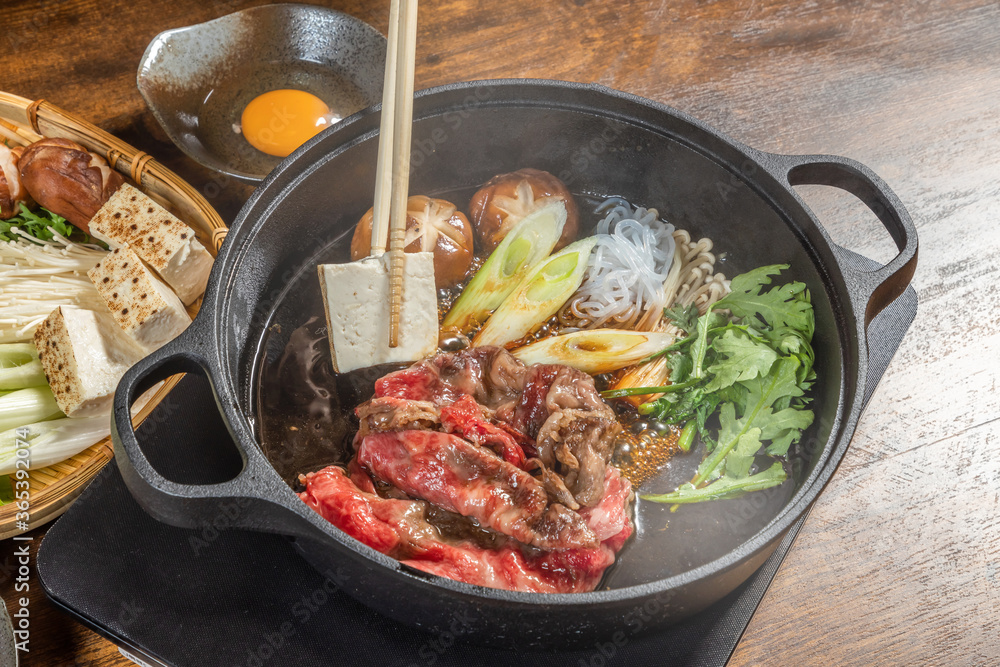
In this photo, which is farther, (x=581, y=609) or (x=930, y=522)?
(x=930, y=522)

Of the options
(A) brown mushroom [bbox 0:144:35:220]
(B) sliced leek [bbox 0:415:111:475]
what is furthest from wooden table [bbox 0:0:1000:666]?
(A) brown mushroom [bbox 0:144:35:220]

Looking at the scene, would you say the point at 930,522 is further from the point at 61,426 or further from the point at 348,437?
the point at 61,426

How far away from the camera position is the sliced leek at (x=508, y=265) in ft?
8.71

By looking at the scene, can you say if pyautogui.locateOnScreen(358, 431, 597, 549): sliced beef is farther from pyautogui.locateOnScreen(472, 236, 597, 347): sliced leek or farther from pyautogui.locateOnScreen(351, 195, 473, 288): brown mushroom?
pyautogui.locateOnScreen(351, 195, 473, 288): brown mushroom

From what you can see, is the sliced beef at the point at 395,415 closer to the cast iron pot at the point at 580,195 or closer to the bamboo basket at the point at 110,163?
the cast iron pot at the point at 580,195

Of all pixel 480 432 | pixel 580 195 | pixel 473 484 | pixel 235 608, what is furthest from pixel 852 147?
pixel 235 608

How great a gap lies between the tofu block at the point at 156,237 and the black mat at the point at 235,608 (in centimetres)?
89

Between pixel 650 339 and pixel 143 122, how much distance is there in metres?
2.43

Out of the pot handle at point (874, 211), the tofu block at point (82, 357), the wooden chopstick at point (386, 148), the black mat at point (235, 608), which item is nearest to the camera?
the black mat at point (235, 608)

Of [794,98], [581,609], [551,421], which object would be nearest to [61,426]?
[551,421]

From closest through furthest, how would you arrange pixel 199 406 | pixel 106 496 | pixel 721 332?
pixel 106 496, pixel 199 406, pixel 721 332

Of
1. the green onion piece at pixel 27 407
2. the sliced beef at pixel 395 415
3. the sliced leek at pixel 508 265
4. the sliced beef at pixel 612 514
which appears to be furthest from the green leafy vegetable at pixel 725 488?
the green onion piece at pixel 27 407

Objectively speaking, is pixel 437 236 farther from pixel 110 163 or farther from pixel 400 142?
pixel 110 163

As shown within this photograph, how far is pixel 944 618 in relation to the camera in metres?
2.34
